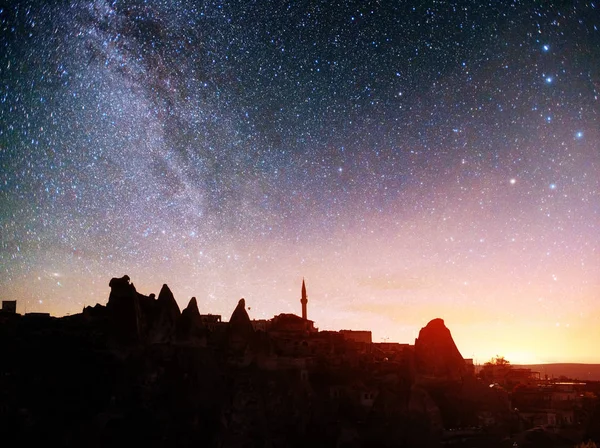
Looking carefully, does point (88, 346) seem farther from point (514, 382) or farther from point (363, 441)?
point (514, 382)

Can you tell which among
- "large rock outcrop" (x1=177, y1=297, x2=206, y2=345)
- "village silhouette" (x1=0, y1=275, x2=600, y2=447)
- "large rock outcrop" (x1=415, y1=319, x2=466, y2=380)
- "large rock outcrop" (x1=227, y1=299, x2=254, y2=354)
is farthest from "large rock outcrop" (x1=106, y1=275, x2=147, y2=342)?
"large rock outcrop" (x1=415, y1=319, x2=466, y2=380)

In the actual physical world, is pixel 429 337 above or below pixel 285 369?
above

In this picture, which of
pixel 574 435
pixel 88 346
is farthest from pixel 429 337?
pixel 88 346

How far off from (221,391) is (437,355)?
26265mm

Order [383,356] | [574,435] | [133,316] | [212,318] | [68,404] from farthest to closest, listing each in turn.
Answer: [212,318], [383,356], [574,435], [133,316], [68,404]

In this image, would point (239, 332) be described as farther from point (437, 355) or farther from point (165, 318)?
point (437, 355)

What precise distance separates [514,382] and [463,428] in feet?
106

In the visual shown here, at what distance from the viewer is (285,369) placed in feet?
193

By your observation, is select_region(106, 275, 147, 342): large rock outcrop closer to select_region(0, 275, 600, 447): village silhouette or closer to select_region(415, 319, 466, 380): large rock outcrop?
select_region(0, 275, 600, 447): village silhouette

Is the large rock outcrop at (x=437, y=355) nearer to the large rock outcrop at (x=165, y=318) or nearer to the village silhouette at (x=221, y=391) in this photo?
the village silhouette at (x=221, y=391)

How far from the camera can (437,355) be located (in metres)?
61.2

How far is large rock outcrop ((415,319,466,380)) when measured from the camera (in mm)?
60375

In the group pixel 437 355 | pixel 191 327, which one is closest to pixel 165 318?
pixel 191 327

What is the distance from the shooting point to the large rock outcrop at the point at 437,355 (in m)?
60.4
